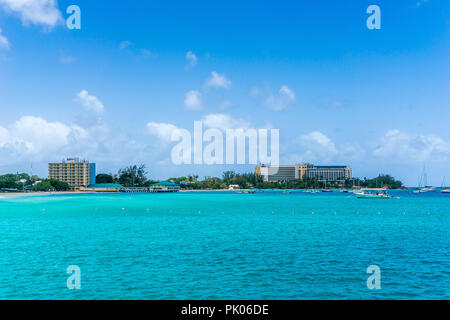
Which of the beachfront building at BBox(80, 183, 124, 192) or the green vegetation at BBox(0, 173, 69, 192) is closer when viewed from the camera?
the green vegetation at BBox(0, 173, 69, 192)

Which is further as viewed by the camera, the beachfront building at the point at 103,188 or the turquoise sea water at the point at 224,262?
the beachfront building at the point at 103,188

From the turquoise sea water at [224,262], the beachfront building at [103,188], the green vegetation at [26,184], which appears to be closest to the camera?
the turquoise sea water at [224,262]

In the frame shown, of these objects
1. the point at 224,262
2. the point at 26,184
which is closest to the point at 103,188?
the point at 26,184

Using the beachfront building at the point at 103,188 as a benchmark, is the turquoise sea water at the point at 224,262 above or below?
above

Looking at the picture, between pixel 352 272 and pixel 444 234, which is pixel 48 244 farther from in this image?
pixel 444 234

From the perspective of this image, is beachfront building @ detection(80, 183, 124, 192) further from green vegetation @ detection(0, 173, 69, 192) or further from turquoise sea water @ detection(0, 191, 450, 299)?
turquoise sea water @ detection(0, 191, 450, 299)

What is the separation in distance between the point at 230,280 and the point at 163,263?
16.0ft

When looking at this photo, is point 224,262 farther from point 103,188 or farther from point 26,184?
point 26,184

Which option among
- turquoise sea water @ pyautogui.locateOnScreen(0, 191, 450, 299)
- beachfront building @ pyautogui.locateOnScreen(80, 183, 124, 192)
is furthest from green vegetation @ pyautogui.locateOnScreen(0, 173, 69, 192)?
turquoise sea water @ pyautogui.locateOnScreen(0, 191, 450, 299)

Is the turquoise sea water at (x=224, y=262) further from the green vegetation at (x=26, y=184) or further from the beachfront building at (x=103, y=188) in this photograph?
the beachfront building at (x=103, y=188)

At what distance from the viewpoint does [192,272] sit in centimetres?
1817

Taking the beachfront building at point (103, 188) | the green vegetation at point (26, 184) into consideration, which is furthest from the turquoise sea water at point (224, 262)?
the beachfront building at point (103, 188)
